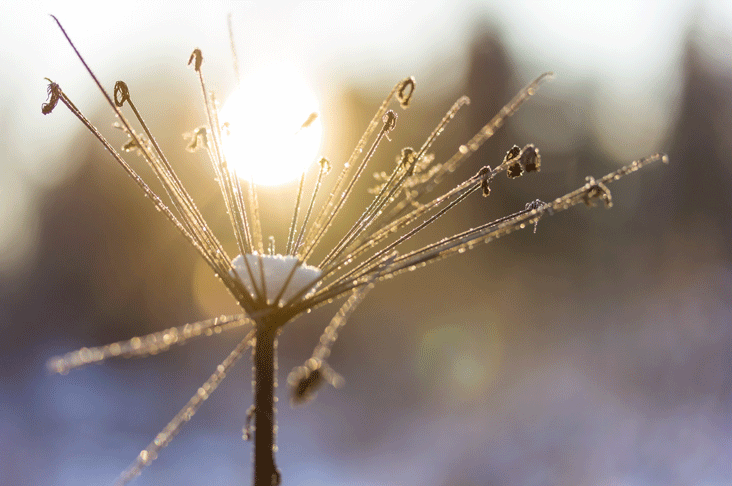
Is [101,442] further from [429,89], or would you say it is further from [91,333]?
[429,89]

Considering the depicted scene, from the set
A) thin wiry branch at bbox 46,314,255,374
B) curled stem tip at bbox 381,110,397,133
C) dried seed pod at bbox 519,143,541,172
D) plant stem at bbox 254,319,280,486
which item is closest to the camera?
thin wiry branch at bbox 46,314,255,374

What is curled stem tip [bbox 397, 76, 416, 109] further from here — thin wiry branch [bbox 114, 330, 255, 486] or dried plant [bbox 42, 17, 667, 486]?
thin wiry branch [bbox 114, 330, 255, 486]

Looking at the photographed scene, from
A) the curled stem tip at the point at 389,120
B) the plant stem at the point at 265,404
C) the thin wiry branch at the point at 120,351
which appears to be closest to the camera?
the thin wiry branch at the point at 120,351

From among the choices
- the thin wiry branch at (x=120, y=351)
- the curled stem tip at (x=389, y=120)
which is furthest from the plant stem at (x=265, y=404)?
the curled stem tip at (x=389, y=120)

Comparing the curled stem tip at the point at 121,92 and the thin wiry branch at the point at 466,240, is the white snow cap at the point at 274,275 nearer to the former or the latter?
the thin wiry branch at the point at 466,240

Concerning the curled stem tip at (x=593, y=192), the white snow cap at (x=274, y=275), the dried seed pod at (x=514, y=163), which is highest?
the dried seed pod at (x=514, y=163)

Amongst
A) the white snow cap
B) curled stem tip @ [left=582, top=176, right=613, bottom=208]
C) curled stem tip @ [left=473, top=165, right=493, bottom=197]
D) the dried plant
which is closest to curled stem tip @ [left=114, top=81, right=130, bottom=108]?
the dried plant
